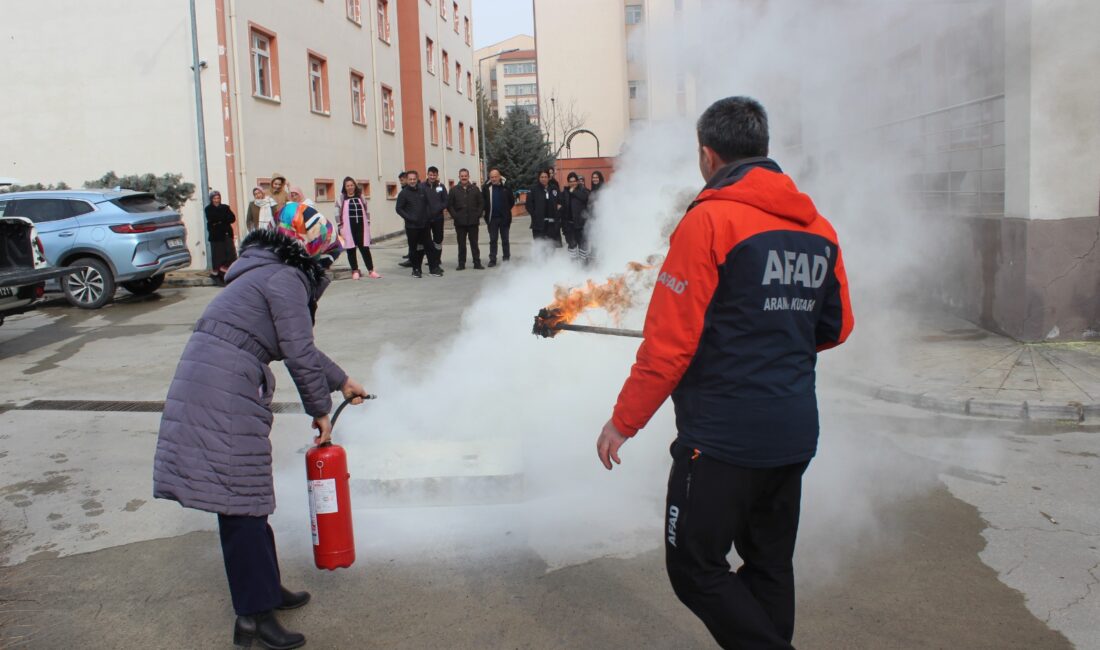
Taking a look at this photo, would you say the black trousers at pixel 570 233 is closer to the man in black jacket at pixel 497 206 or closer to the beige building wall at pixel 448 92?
the man in black jacket at pixel 497 206

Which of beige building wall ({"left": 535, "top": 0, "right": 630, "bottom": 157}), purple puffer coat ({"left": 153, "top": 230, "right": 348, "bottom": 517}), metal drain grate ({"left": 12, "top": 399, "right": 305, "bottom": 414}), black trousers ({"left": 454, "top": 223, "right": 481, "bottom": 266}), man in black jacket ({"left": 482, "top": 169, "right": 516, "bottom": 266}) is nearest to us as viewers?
purple puffer coat ({"left": 153, "top": 230, "right": 348, "bottom": 517})

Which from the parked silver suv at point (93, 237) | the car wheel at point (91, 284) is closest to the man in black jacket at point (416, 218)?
the parked silver suv at point (93, 237)

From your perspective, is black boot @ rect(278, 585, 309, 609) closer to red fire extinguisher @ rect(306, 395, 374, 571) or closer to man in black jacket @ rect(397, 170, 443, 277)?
red fire extinguisher @ rect(306, 395, 374, 571)

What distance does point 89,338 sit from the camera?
9.96 metres

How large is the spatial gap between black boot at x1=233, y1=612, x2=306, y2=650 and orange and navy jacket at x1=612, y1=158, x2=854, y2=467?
1.61 meters

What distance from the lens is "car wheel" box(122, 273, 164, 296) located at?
Answer: 1309cm

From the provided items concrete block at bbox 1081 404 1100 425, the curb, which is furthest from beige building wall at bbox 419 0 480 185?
concrete block at bbox 1081 404 1100 425

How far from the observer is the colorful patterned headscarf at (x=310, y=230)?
10.3ft

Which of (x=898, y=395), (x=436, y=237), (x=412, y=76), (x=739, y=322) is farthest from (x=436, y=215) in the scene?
(x=412, y=76)

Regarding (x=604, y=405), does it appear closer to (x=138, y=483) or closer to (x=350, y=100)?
(x=138, y=483)

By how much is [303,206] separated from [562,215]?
40.6 feet

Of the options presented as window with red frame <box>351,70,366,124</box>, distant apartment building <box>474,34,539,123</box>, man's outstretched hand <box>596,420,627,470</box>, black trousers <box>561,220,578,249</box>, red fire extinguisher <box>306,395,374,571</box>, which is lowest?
red fire extinguisher <box>306,395,374,571</box>

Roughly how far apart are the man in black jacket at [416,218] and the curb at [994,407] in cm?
971

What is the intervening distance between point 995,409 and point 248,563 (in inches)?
208
